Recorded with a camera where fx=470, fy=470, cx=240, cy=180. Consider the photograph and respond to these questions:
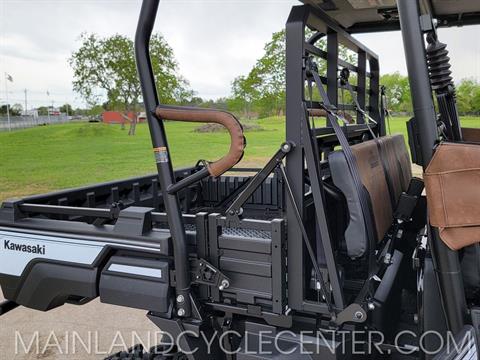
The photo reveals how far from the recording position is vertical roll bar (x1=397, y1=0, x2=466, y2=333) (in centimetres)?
152

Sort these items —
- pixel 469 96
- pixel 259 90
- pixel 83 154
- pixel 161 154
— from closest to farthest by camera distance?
pixel 161 154 < pixel 469 96 < pixel 259 90 < pixel 83 154

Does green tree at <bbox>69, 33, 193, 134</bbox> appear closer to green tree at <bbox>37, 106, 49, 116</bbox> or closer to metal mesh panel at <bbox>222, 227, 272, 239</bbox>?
green tree at <bbox>37, 106, 49, 116</bbox>

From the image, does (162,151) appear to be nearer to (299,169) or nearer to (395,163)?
(299,169)

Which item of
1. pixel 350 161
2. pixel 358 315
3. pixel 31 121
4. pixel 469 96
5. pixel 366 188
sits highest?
pixel 31 121

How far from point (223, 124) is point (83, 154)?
12.7m

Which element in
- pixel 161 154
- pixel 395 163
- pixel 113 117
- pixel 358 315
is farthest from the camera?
pixel 113 117

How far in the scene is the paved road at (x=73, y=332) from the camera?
9.67 feet

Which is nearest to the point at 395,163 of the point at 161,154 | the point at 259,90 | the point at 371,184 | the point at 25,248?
the point at 371,184

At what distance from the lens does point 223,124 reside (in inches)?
68.6

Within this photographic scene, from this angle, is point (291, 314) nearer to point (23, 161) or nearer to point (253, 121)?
point (253, 121)

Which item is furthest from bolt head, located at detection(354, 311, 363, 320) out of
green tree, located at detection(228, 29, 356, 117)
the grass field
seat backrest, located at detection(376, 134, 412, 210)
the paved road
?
the grass field

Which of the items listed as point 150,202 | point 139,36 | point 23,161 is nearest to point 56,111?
point 23,161

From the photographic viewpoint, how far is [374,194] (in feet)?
6.54

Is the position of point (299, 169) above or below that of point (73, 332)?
above
